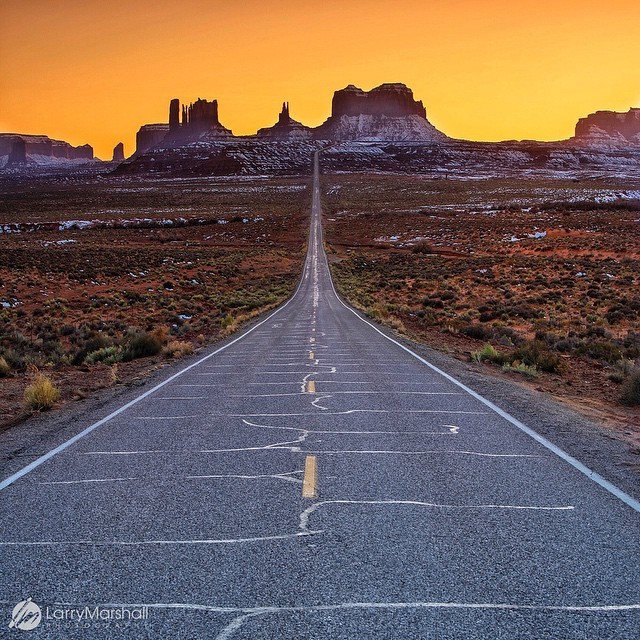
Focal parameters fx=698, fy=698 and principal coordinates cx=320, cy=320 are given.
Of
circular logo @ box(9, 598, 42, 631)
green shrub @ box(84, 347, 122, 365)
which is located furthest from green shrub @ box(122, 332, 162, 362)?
circular logo @ box(9, 598, 42, 631)

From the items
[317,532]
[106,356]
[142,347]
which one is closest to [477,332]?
[142,347]

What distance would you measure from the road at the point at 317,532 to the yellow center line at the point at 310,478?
3 centimetres

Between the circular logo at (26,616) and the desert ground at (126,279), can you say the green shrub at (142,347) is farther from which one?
the circular logo at (26,616)

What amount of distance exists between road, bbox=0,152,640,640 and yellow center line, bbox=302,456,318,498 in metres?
0.03

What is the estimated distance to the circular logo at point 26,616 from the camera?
4.10 m

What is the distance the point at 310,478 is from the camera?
23.3 feet

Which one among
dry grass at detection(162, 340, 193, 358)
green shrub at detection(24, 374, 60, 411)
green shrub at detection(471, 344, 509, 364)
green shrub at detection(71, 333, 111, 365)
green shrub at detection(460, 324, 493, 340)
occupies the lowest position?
green shrub at detection(71, 333, 111, 365)

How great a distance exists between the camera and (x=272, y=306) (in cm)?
3984

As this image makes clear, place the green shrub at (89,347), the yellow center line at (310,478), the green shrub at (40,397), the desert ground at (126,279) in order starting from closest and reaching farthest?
the yellow center line at (310,478) < the green shrub at (40,397) < the desert ground at (126,279) < the green shrub at (89,347)

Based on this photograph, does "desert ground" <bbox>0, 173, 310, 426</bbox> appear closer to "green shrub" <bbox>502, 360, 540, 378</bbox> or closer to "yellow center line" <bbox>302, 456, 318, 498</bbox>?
"yellow center line" <bbox>302, 456, 318, 498</bbox>

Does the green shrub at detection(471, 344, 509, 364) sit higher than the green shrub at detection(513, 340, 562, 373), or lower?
lower

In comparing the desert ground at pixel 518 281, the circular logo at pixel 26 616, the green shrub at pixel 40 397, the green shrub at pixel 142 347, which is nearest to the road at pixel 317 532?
the circular logo at pixel 26 616

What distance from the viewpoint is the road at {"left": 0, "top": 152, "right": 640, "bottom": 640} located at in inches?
166

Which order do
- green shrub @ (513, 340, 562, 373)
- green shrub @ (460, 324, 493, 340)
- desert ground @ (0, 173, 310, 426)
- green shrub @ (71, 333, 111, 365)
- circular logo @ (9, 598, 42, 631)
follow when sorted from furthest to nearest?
green shrub @ (460, 324, 493, 340)
green shrub @ (71, 333, 111, 365)
desert ground @ (0, 173, 310, 426)
green shrub @ (513, 340, 562, 373)
circular logo @ (9, 598, 42, 631)
